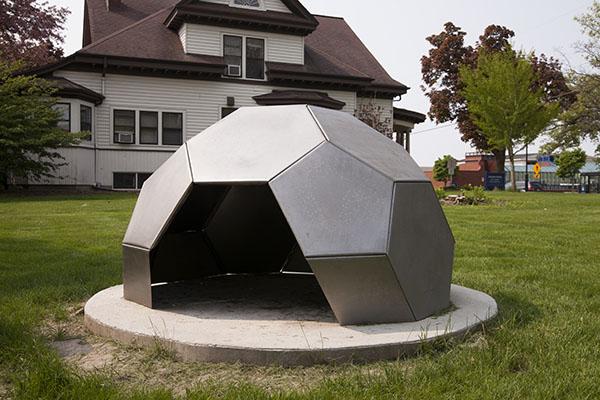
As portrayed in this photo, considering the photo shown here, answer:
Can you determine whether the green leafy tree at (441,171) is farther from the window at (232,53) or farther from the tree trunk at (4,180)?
the tree trunk at (4,180)

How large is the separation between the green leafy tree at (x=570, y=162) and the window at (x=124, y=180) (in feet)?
172

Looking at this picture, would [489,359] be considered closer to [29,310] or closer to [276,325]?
[276,325]

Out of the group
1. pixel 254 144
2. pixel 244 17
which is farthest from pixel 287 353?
pixel 244 17

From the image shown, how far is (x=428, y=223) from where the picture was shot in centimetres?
474

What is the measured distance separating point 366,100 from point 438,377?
89.8 ft

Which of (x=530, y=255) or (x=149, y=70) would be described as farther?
(x=149, y=70)

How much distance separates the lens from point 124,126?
967 inches

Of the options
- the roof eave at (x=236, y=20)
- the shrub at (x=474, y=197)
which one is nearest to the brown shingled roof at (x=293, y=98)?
the roof eave at (x=236, y=20)

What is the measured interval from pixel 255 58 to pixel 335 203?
2340 centimetres

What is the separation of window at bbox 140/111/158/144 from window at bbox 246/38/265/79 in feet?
14.9

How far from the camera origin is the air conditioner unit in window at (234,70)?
2620 cm

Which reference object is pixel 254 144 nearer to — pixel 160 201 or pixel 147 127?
pixel 160 201

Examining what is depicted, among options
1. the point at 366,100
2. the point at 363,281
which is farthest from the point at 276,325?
the point at 366,100

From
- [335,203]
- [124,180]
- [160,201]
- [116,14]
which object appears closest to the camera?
[335,203]
